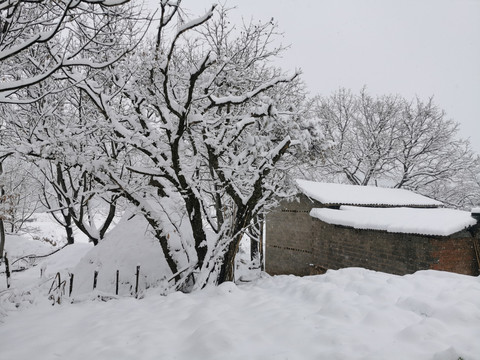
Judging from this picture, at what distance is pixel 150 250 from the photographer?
29.4ft

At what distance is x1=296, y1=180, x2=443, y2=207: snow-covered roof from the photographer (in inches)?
419

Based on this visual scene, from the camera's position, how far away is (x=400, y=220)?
25.4ft

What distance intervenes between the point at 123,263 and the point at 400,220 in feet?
26.1

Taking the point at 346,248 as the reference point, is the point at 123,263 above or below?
below

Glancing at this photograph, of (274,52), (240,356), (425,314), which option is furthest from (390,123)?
(240,356)

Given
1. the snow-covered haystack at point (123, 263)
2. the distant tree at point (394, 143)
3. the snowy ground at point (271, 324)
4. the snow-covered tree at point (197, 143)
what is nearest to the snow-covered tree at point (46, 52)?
the snow-covered tree at point (197, 143)

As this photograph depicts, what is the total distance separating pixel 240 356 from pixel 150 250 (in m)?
7.06

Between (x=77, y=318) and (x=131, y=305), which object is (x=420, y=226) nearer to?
(x=131, y=305)

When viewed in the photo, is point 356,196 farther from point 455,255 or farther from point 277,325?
point 277,325

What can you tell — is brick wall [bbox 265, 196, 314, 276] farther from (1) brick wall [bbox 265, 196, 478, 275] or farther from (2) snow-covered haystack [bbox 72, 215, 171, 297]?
(2) snow-covered haystack [bbox 72, 215, 171, 297]

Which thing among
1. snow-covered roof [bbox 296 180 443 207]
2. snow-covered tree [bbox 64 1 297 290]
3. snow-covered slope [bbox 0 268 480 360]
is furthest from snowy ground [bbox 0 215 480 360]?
snow-covered roof [bbox 296 180 443 207]

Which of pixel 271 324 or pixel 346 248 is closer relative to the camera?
pixel 271 324

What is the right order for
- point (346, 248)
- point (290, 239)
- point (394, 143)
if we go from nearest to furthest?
point (346, 248) → point (290, 239) → point (394, 143)

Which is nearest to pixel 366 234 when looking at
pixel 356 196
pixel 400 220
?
pixel 400 220
